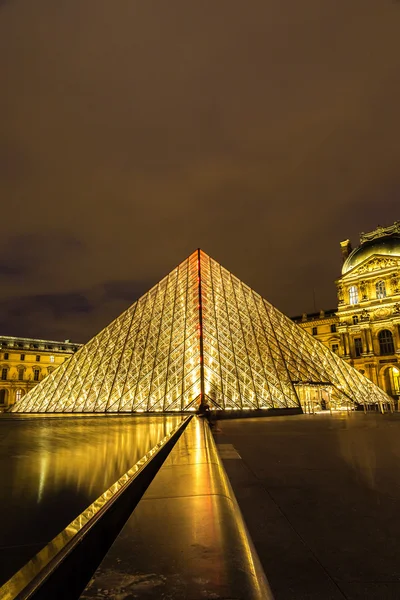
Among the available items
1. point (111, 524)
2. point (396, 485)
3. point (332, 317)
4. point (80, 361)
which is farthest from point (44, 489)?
point (332, 317)

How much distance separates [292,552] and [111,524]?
1255 millimetres

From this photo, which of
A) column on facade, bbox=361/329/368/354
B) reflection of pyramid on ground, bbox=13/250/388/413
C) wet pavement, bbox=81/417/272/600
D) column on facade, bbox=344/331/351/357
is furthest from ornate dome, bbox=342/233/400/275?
wet pavement, bbox=81/417/272/600

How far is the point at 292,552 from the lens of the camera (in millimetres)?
2010

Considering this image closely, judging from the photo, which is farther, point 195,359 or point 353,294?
point 353,294

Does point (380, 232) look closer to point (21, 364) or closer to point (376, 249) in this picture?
point (376, 249)

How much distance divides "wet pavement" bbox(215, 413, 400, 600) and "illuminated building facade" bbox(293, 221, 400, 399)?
4150 cm

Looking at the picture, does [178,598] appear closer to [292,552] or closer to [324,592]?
[324,592]

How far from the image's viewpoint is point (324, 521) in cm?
258

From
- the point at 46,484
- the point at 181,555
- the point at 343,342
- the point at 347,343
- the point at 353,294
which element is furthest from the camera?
the point at 353,294

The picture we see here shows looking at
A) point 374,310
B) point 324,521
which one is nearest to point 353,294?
point 374,310

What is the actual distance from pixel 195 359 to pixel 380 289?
34496 millimetres

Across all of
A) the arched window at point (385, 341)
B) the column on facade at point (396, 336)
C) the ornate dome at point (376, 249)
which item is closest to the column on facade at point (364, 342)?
the arched window at point (385, 341)

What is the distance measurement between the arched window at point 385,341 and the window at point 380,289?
4208mm

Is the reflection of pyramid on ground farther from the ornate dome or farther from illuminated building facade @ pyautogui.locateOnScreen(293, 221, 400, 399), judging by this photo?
the ornate dome
